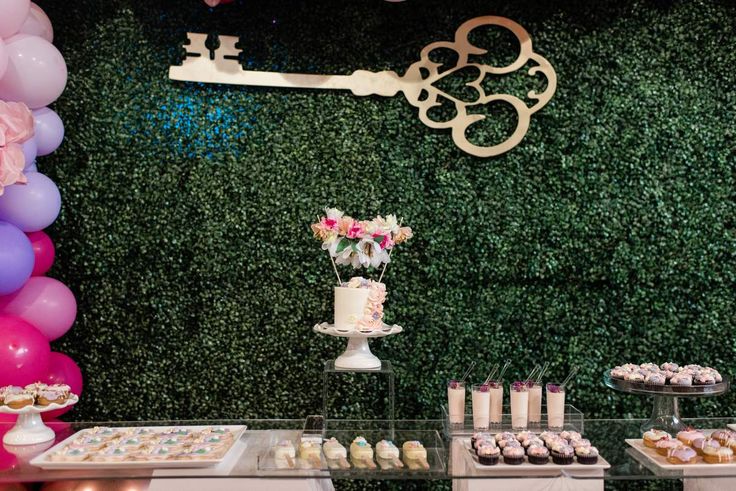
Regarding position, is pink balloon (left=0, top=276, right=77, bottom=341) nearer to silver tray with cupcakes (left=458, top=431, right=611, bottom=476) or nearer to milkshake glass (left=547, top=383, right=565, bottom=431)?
silver tray with cupcakes (left=458, top=431, right=611, bottom=476)

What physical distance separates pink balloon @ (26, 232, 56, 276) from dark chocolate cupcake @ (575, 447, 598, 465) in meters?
2.38

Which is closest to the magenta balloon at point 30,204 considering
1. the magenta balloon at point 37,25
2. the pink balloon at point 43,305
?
the pink balloon at point 43,305

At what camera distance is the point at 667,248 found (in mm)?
3713

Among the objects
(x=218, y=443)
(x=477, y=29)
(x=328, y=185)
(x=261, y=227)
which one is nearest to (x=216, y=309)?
(x=261, y=227)

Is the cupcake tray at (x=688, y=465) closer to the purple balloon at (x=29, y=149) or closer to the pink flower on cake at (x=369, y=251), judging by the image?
the pink flower on cake at (x=369, y=251)

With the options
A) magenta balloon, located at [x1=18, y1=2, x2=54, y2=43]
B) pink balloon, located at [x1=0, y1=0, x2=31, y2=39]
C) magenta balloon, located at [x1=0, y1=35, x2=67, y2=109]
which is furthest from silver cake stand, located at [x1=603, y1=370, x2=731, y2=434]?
magenta balloon, located at [x1=18, y1=2, x2=54, y2=43]

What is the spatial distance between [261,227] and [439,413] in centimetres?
131

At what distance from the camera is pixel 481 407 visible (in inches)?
113

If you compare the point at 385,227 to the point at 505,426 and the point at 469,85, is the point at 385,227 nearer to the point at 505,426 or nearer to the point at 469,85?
the point at 505,426

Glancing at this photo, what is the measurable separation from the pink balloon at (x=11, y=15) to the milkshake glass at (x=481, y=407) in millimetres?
2299

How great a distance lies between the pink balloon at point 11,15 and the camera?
2725 millimetres

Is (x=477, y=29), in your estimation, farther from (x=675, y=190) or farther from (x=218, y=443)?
(x=218, y=443)

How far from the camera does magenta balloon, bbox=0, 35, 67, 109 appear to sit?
2859mm

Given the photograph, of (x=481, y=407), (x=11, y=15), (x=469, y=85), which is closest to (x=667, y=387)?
(x=481, y=407)
